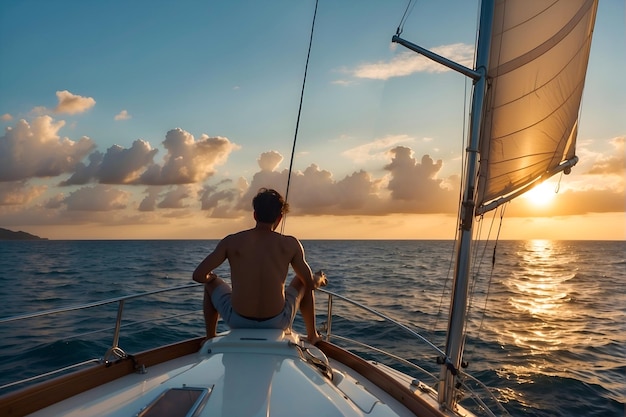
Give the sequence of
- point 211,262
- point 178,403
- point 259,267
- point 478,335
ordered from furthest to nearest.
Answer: point 478,335
point 211,262
point 259,267
point 178,403

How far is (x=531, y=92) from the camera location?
456 cm

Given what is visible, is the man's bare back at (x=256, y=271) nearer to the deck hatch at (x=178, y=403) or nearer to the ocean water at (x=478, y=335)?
the deck hatch at (x=178, y=403)

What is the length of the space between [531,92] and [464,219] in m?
1.71

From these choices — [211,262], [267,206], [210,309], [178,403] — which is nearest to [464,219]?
[267,206]

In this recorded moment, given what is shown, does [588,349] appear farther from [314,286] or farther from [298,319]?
[314,286]

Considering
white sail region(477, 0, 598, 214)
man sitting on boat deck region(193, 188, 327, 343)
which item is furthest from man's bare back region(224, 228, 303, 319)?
white sail region(477, 0, 598, 214)

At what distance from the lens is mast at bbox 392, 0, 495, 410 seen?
11.2 ft

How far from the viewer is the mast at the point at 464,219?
340 centimetres

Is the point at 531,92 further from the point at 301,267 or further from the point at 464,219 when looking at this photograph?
the point at 301,267

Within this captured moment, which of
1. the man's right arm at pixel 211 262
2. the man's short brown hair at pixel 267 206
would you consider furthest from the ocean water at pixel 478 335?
the man's short brown hair at pixel 267 206

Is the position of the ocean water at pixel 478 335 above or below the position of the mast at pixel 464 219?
below

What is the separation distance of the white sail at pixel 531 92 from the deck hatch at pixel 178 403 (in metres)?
2.90

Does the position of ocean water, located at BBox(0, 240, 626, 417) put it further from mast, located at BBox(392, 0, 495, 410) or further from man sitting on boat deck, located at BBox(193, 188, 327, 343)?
man sitting on boat deck, located at BBox(193, 188, 327, 343)

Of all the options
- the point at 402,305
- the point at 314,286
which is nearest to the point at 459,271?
the point at 314,286
